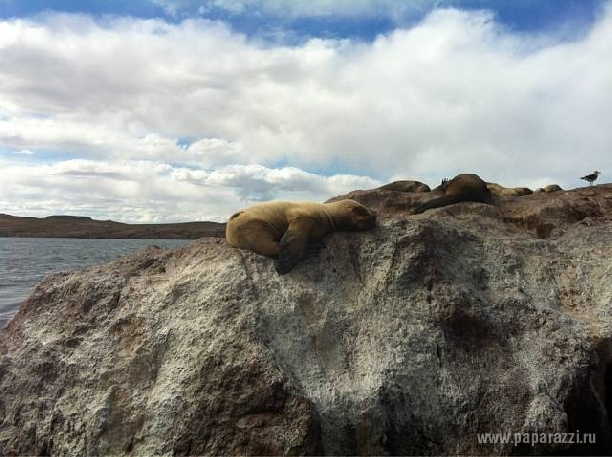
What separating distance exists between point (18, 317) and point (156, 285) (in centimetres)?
242

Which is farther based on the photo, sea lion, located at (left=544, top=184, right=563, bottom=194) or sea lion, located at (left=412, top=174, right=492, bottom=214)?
sea lion, located at (left=544, top=184, right=563, bottom=194)

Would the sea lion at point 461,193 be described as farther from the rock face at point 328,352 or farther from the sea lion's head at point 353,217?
the sea lion's head at point 353,217

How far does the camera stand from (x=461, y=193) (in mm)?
11297

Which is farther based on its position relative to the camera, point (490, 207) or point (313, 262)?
point (490, 207)

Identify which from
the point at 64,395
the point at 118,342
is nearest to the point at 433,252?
the point at 118,342

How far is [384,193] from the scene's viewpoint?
11.9 m

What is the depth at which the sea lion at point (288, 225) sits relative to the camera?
301 inches

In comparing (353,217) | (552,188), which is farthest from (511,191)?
(353,217)

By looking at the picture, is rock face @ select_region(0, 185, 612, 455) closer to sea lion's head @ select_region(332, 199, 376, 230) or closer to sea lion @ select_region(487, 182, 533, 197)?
sea lion's head @ select_region(332, 199, 376, 230)

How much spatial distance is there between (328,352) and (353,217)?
2.53 metres

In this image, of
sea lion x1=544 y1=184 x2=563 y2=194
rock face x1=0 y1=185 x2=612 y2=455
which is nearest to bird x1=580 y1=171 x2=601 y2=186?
sea lion x1=544 y1=184 x2=563 y2=194

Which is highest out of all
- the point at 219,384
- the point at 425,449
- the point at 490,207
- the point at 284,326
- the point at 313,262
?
the point at 490,207

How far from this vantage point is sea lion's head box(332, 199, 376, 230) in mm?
8234

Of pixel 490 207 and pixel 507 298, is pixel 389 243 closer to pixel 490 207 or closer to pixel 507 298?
pixel 507 298
